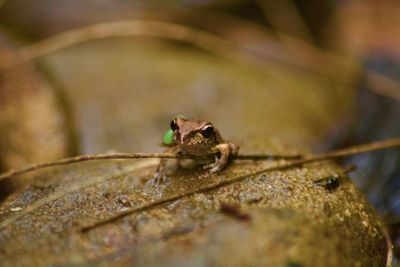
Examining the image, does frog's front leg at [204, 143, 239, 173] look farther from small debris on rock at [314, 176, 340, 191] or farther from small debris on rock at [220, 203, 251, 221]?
small debris on rock at [220, 203, 251, 221]

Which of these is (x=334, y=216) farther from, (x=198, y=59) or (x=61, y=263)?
(x=198, y=59)

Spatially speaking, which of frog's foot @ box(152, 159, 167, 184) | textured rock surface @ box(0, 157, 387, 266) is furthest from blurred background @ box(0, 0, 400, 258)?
textured rock surface @ box(0, 157, 387, 266)

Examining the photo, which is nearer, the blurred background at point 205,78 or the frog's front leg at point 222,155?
the frog's front leg at point 222,155

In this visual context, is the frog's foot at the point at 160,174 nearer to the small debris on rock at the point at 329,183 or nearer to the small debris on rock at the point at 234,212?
the small debris on rock at the point at 234,212

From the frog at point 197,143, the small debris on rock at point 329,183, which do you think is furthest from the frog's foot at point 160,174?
the small debris on rock at point 329,183

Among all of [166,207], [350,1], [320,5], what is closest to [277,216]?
[166,207]

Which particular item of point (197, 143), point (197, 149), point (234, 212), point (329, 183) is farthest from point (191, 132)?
point (329, 183)

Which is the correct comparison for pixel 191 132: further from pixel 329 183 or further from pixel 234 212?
pixel 329 183
